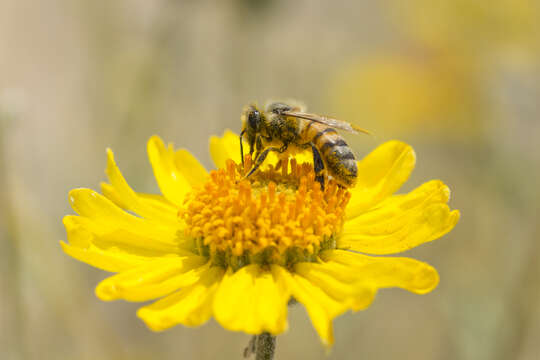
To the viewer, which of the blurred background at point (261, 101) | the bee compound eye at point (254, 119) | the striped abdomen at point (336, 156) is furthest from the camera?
the blurred background at point (261, 101)

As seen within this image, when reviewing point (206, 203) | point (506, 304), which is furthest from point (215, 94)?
point (206, 203)

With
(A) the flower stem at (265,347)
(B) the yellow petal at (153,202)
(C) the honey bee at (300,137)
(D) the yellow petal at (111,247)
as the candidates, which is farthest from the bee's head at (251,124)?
(A) the flower stem at (265,347)

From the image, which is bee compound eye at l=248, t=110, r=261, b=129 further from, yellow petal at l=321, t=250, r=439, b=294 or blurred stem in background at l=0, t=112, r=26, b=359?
blurred stem in background at l=0, t=112, r=26, b=359

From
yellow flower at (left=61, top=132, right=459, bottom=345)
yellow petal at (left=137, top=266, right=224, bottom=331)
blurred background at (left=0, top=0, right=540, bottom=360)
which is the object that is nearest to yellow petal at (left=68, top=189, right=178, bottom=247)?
yellow flower at (left=61, top=132, right=459, bottom=345)

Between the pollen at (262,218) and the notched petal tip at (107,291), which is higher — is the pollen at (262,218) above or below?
above

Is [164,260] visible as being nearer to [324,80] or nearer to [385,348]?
[385,348]

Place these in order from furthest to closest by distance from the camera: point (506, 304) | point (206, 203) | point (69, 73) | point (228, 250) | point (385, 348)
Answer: point (69, 73) < point (385, 348) < point (506, 304) < point (206, 203) < point (228, 250)

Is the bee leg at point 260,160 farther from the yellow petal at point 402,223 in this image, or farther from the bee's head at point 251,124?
the yellow petal at point 402,223
